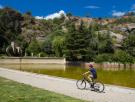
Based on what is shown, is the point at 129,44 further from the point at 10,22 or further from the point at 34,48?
the point at 10,22

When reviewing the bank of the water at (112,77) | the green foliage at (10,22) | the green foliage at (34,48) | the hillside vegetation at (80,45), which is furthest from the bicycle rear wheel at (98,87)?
the green foliage at (10,22)

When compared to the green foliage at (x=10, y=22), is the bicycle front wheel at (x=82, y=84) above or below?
below

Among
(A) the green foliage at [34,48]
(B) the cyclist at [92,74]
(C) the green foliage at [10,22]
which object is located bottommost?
(B) the cyclist at [92,74]

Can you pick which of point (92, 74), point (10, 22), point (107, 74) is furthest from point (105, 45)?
point (92, 74)

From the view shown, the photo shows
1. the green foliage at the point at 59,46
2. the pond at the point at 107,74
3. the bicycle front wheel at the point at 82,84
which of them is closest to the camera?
the bicycle front wheel at the point at 82,84

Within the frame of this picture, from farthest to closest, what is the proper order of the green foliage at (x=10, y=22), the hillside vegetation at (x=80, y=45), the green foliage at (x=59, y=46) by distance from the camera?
1. the green foliage at (x=10, y=22)
2. the green foliage at (x=59, y=46)
3. the hillside vegetation at (x=80, y=45)

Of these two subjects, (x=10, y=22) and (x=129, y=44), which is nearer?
(x=129, y=44)

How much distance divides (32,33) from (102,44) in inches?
2587

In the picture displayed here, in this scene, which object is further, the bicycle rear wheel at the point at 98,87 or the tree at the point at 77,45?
the tree at the point at 77,45

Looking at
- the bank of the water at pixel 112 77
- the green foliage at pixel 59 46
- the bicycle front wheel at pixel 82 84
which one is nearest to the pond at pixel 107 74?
the bank of the water at pixel 112 77

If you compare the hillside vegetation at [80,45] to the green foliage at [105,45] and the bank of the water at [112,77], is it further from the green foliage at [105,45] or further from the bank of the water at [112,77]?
the bank of the water at [112,77]

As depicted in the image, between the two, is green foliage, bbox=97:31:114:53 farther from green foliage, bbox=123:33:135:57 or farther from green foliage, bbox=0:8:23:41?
green foliage, bbox=0:8:23:41

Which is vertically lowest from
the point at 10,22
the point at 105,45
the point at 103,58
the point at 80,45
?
the point at 103,58

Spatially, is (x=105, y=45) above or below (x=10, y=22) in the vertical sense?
below
